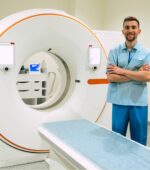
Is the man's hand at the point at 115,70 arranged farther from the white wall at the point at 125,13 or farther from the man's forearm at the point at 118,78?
the white wall at the point at 125,13

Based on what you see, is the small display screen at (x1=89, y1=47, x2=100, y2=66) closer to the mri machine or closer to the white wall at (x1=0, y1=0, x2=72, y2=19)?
the mri machine

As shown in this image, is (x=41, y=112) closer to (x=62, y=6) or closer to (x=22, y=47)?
(x=22, y=47)

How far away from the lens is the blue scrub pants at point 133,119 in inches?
79.4

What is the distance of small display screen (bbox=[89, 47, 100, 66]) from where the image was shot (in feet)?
7.90

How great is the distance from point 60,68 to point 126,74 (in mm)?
799

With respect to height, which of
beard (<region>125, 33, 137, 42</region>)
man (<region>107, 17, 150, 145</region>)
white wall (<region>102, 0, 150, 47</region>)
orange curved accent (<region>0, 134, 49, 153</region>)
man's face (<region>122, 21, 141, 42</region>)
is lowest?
orange curved accent (<region>0, 134, 49, 153</region>)

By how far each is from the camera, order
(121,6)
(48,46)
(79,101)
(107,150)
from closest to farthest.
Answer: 1. (107,150)
2. (48,46)
3. (79,101)
4. (121,6)

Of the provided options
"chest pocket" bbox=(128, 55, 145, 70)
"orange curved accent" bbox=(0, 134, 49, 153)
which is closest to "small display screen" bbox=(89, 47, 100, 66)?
"chest pocket" bbox=(128, 55, 145, 70)

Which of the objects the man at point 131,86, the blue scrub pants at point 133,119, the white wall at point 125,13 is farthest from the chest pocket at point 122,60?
the white wall at point 125,13

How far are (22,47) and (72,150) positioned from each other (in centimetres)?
97

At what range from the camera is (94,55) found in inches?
95.7

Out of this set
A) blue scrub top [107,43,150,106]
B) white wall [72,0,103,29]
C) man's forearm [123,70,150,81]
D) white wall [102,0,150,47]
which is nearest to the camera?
man's forearm [123,70,150,81]

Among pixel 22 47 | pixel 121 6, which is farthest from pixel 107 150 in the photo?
pixel 121 6

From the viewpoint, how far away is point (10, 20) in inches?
81.7
